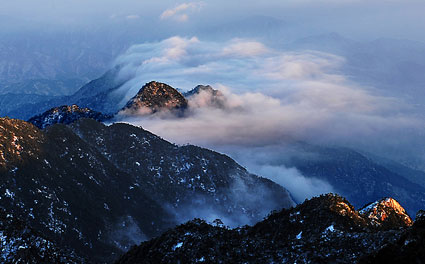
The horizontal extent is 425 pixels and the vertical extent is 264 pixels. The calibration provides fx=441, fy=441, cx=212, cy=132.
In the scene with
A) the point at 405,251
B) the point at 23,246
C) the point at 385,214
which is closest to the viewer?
the point at 405,251

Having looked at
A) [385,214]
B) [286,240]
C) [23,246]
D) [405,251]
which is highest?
[385,214]

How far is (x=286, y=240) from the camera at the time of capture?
102 m

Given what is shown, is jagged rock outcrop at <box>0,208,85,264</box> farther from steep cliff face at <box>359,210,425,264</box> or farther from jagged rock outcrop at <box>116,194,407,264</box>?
steep cliff face at <box>359,210,425,264</box>

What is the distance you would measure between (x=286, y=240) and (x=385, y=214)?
134 ft

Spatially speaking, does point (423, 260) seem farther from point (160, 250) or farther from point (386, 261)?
point (160, 250)

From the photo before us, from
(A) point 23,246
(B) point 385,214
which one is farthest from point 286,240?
(A) point 23,246

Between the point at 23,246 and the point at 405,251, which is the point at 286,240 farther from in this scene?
the point at 23,246

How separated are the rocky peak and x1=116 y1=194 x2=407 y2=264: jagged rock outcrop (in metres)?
2.62

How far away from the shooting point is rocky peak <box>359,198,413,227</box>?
122863mm

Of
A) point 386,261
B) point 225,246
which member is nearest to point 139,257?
point 225,246

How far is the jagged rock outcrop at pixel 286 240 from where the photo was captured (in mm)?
85562

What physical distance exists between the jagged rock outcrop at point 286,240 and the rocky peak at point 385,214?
8.61 ft

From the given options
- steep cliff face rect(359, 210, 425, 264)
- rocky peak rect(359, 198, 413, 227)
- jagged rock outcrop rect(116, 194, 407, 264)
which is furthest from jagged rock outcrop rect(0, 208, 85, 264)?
steep cliff face rect(359, 210, 425, 264)

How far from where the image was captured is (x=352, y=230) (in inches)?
4104
